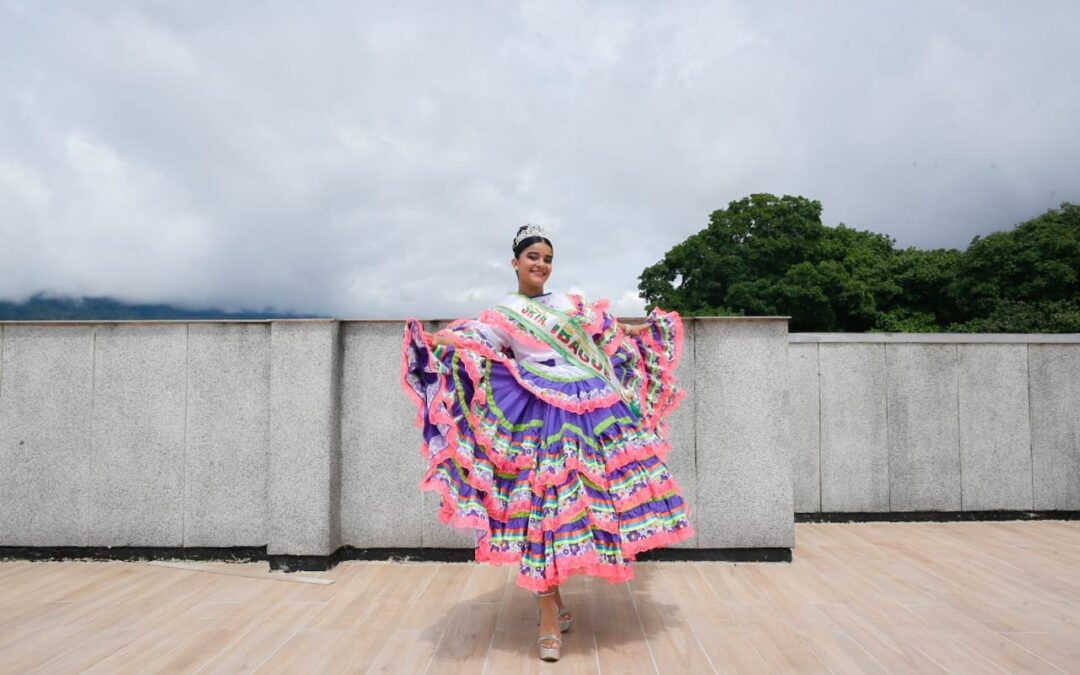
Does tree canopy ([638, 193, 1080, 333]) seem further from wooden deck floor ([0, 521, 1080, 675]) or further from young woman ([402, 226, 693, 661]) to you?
young woman ([402, 226, 693, 661])

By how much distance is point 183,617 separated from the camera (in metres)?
3.65

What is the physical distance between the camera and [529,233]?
11.3 ft

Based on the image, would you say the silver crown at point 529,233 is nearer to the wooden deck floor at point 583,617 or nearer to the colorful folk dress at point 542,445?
the colorful folk dress at point 542,445

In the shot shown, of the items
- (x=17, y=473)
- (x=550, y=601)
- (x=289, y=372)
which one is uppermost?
(x=289, y=372)

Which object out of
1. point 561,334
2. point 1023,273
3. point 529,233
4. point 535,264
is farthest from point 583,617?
point 1023,273

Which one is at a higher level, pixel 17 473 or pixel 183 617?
pixel 17 473

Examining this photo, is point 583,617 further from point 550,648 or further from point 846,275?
point 846,275

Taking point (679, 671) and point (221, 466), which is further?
point (221, 466)

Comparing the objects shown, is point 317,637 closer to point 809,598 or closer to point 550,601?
point 550,601

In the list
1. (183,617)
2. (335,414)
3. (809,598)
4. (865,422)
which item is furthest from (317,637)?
(865,422)

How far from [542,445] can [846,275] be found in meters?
37.2

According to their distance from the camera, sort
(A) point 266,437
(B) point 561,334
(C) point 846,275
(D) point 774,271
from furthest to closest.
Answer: (D) point 774,271 < (C) point 846,275 < (A) point 266,437 < (B) point 561,334

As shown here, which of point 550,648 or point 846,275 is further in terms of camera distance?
point 846,275

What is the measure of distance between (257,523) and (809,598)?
12.7ft
